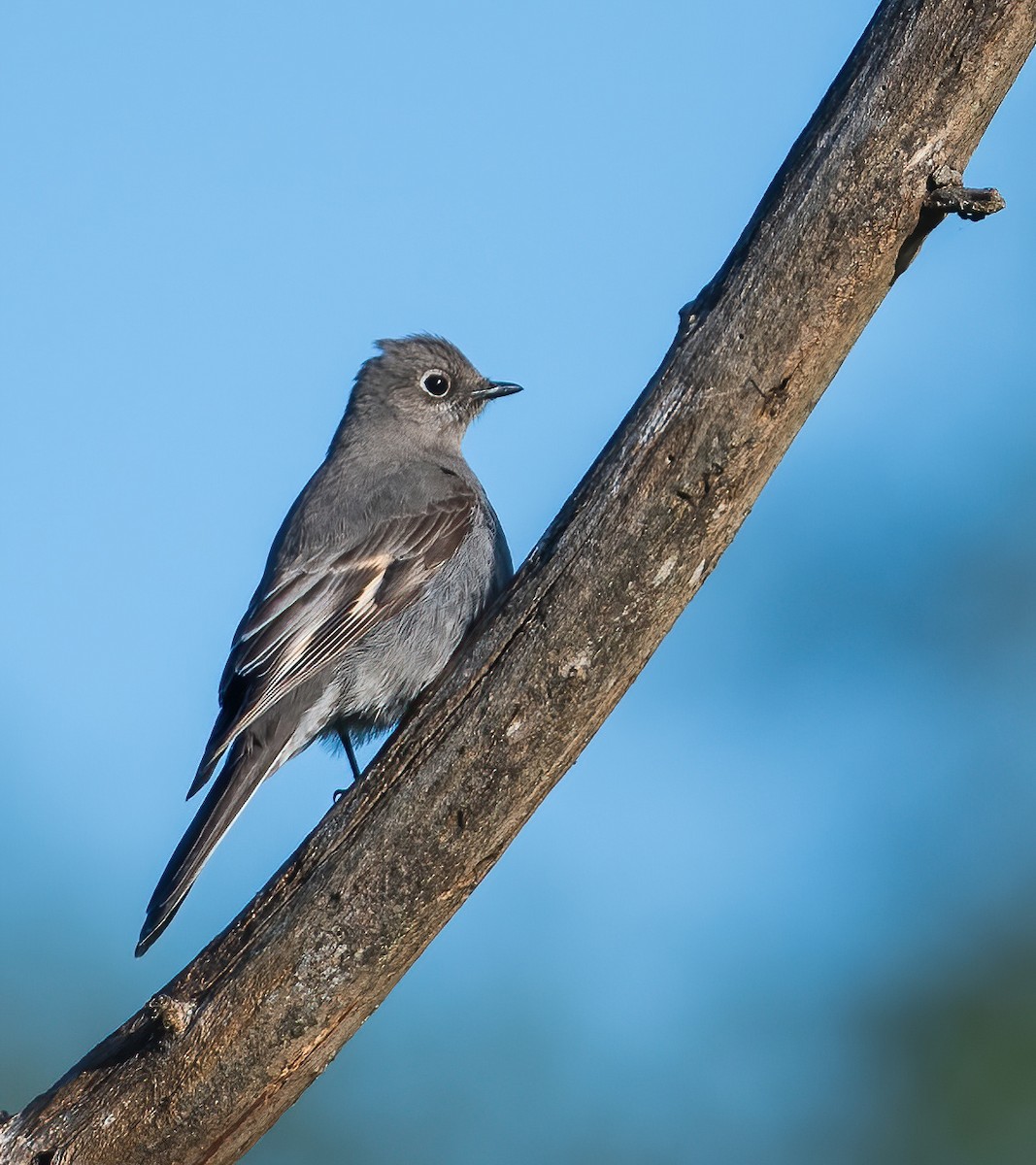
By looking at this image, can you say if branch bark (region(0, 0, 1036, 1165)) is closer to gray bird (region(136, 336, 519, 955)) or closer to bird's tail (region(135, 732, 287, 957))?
bird's tail (region(135, 732, 287, 957))

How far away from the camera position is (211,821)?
17.3ft

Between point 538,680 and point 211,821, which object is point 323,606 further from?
point 538,680

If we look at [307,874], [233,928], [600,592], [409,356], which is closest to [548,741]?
[600,592]

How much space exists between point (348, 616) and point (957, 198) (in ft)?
10.2

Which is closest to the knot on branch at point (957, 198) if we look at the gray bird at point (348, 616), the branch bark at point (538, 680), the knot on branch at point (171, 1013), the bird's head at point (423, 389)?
the branch bark at point (538, 680)

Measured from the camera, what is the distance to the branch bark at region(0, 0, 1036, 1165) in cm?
408

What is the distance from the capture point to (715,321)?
416 cm

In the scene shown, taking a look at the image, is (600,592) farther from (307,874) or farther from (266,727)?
(266,727)

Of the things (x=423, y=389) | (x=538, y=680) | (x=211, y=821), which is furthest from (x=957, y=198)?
(x=423, y=389)

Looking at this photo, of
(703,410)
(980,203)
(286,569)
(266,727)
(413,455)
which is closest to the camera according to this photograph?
(980,203)

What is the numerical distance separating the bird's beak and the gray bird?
75cm

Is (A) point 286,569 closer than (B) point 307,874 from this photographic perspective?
No

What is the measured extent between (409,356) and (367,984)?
420 centimetres

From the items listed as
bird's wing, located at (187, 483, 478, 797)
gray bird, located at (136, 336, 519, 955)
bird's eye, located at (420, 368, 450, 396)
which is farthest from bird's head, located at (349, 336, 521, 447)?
bird's wing, located at (187, 483, 478, 797)
